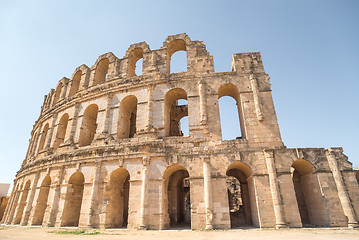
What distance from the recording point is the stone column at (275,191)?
954 centimetres

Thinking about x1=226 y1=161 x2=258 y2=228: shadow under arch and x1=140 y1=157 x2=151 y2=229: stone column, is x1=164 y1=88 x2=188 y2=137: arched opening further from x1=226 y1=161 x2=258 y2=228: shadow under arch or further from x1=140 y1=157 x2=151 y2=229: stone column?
x1=226 y1=161 x2=258 y2=228: shadow under arch

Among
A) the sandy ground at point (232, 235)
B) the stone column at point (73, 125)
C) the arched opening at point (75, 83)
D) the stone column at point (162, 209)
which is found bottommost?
the sandy ground at point (232, 235)

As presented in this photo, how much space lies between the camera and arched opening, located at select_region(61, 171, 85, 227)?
41.0 feet

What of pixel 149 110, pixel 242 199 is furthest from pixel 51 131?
pixel 242 199

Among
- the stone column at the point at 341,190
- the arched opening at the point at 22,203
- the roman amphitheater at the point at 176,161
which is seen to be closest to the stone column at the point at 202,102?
the roman amphitheater at the point at 176,161

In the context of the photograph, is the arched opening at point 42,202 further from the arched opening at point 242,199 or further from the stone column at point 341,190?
the stone column at point 341,190

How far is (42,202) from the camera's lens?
1437cm

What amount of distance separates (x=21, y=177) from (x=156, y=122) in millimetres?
15161

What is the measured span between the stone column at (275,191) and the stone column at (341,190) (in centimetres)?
296

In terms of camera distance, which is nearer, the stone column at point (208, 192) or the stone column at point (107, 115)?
the stone column at point (208, 192)

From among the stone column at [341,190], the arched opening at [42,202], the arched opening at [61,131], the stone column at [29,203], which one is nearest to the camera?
the stone column at [341,190]

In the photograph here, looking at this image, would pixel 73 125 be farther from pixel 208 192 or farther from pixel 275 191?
pixel 275 191

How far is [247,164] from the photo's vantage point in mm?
10922

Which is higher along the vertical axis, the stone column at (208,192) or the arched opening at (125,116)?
the arched opening at (125,116)
